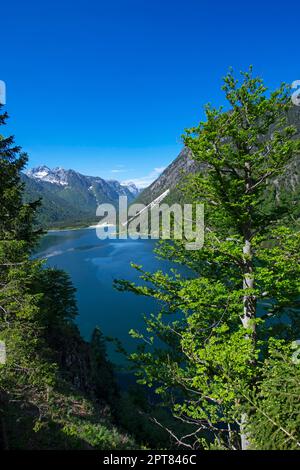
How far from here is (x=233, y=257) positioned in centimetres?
904

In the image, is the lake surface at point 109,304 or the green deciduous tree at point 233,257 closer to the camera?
the green deciduous tree at point 233,257

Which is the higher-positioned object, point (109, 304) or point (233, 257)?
point (233, 257)

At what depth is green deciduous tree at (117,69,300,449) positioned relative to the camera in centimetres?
819

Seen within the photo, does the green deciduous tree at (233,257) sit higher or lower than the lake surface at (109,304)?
higher

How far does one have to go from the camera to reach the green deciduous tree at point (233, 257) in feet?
26.9

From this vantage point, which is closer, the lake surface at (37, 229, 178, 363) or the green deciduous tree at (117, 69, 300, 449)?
the green deciduous tree at (117, 69, 300, 449)

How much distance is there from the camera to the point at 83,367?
26.9m

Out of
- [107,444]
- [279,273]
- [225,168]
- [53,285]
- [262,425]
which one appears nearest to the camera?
[262,425]

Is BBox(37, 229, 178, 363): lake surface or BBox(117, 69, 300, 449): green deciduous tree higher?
BBox(117, 69, 300, 449): green deciduous tree

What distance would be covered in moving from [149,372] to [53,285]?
80.9ft

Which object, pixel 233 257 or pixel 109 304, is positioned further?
pixel 109 304
